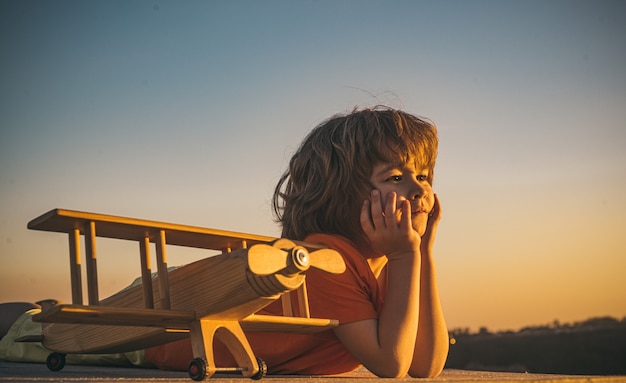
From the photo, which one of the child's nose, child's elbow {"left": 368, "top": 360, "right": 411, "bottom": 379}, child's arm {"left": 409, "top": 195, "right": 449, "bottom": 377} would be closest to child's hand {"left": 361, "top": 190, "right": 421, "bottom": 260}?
the child's nose

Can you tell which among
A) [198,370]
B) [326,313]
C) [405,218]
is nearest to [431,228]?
[405,218]

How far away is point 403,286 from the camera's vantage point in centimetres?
296

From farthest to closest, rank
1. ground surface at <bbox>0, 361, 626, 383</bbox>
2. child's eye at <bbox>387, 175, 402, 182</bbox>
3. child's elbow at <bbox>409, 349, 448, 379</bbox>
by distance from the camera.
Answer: child's eye at <bbox>387, 175, 402, 182</bbox> < child's elbow at <bbox>409, 349, 448, 379</bbox> < ground surface at <bbox>0, 361, 626, 383</bbox>

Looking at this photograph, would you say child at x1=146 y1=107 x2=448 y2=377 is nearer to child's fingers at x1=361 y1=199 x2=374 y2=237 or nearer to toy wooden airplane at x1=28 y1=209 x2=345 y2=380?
child's fingers at x1=361 y1=199 x2=374 y2=237

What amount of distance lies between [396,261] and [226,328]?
77cm

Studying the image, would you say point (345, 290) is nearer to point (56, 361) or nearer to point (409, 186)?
point (409, 186)

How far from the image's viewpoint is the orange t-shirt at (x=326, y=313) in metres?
3.04

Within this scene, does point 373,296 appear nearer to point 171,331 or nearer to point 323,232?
point 323,232

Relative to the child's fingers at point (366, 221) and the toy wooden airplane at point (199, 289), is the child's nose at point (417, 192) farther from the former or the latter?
the toy wooden airplane at point (199, 289)

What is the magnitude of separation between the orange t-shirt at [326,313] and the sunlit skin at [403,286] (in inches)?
4.2

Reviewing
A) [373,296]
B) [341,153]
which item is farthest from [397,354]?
[341,153]

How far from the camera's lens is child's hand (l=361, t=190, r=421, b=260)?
2.97 metres

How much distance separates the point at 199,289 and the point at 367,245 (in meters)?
0.96

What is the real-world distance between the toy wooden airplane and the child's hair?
459 mm
